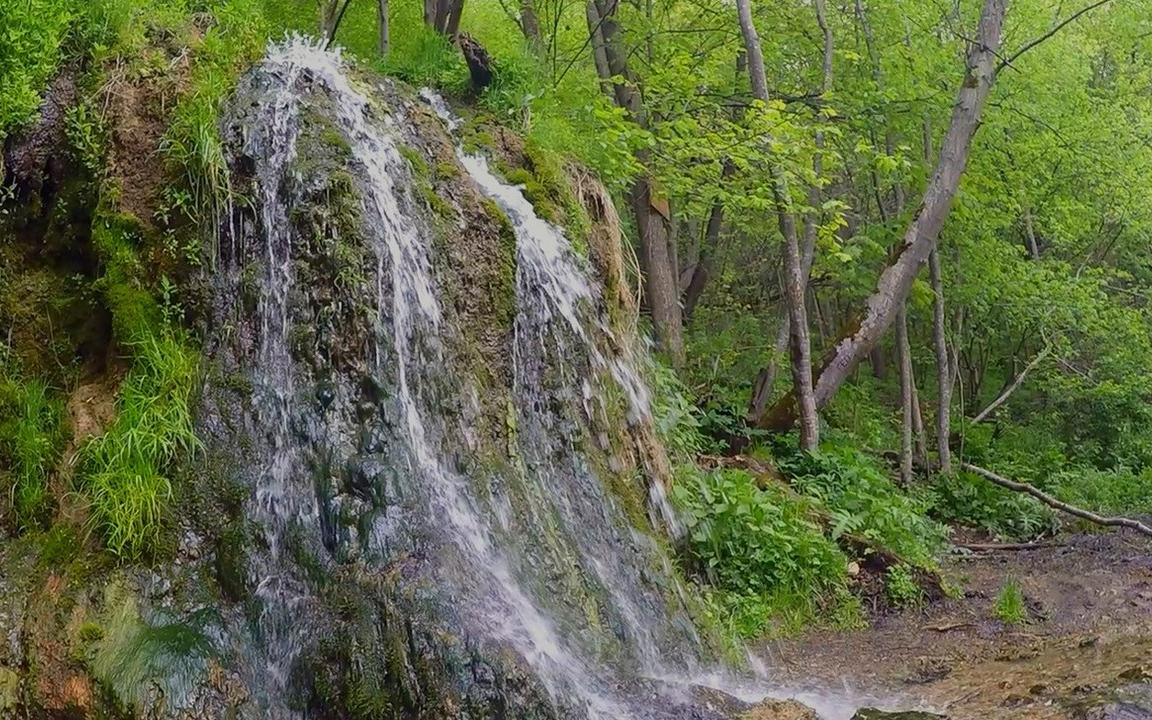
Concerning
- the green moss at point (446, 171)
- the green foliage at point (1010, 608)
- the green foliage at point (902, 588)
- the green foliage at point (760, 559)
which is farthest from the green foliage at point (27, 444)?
the green foliage at point (1010, 608)

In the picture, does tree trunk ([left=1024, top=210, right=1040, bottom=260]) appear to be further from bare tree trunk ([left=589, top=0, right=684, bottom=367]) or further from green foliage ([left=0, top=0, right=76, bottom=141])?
green foliage ([left=0, top=0, right=76, bottom=141])

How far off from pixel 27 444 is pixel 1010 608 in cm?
620

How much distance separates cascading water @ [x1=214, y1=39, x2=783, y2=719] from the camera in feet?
12.7

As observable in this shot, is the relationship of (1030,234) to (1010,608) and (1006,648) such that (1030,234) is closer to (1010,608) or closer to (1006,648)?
(1010,608)

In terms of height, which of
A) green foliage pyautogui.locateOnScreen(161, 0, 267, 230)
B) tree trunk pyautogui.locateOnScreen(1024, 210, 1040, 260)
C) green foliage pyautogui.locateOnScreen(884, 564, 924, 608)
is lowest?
green foliage pyautogui.locateOnScreen(884, 564, 924, 608)

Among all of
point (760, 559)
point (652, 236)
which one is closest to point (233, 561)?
point (760, 559)

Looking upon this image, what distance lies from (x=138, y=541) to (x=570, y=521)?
2.24 m

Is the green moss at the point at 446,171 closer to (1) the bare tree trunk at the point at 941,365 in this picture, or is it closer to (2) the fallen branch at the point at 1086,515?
(2) the fallen branch at the point at 1086,515

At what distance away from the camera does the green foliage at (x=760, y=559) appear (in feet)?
20.1

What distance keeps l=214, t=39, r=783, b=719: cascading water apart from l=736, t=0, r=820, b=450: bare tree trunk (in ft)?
9.75

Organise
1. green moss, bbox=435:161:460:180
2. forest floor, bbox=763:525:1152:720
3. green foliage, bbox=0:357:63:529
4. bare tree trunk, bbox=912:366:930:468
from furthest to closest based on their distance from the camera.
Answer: bare tree trunk, bbox=912:366:930:468, green moss, bbox=435:161:460:180, forest floor, bbox=763:525:1152:720, green foliage, bbox=0:357:63:529

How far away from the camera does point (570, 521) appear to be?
16.7 ft

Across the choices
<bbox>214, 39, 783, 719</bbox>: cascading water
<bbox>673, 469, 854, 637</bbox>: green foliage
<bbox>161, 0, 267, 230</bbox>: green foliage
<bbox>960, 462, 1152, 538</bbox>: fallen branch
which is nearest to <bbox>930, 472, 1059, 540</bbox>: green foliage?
<bbox>960, 462, 1152, 538</bbox>: fallen branch

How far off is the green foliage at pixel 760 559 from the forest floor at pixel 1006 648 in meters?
0.26
